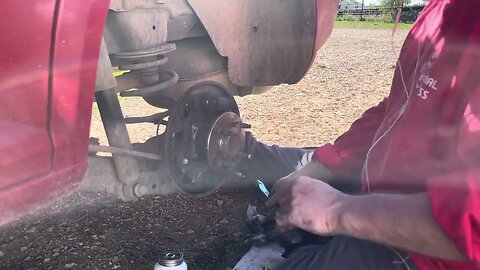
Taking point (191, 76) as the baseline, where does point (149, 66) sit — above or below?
above

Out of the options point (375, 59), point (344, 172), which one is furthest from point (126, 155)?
point (375, 59)

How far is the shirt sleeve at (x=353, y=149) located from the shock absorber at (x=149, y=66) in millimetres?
716

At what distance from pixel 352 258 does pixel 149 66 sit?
3.42 ft

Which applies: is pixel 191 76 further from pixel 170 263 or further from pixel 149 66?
pixel 170 263

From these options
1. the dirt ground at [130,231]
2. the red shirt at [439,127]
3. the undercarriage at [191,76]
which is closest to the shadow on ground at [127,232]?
the dirt ground at [130,231]

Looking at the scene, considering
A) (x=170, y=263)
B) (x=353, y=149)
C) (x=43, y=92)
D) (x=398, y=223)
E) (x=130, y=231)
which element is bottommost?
(x=130, y=231)

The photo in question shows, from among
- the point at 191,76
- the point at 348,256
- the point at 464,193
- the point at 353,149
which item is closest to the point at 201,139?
the point at 191,76

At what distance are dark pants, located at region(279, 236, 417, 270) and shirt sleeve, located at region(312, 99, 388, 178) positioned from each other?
30 cm

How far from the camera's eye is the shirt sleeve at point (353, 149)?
2.05m

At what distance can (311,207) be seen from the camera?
5.01ft

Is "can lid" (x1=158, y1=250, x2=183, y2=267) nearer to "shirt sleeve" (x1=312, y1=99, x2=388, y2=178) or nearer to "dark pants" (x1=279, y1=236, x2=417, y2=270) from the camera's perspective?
"dark pants" (x1=279, y1=236, x2=417, y2=270)

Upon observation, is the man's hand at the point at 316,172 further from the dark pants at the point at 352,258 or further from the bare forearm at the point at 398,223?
the bare forearm at the point at 398,223

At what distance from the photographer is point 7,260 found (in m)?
2.61

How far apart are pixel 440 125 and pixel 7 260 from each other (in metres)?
2.08
